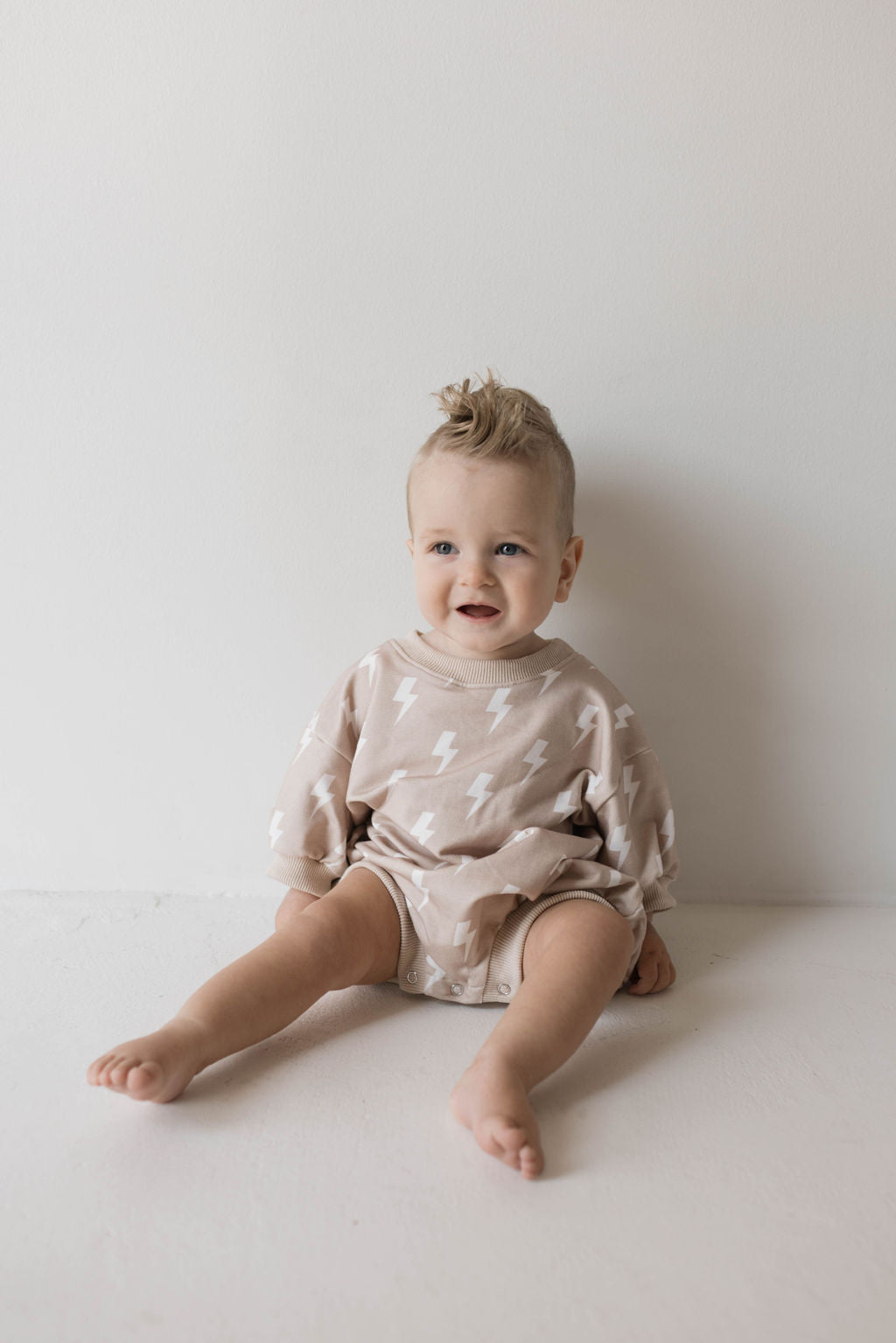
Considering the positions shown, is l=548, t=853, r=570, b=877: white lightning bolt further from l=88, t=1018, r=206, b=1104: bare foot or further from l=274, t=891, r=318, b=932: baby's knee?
l=88, t=1018, r=206, b=1104: bare foot

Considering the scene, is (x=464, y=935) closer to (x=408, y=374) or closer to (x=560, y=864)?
(x=560, y=864)

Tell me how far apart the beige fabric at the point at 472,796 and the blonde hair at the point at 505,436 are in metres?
0.18

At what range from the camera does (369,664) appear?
45.6 inches

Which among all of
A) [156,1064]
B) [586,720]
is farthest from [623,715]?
[156,1064]

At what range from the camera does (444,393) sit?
118 centimetres

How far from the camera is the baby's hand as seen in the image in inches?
41.6

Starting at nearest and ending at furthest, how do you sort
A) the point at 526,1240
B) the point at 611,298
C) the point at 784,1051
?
the point at 526,1240
the point at 784,1051
the point at 611,298

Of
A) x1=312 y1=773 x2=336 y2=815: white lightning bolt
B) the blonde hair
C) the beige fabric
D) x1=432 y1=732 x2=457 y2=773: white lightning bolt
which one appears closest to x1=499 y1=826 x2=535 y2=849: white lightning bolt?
the beige fabric

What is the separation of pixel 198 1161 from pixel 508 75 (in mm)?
1166

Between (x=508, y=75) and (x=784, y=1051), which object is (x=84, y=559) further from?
(x=784, y=1051)

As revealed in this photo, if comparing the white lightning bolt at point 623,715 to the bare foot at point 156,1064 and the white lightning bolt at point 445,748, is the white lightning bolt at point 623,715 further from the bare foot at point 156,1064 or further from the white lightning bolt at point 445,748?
the bare foot at point 156,1064

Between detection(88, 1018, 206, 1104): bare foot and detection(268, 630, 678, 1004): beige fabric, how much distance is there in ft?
0.91

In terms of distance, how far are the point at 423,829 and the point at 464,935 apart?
0.41ft

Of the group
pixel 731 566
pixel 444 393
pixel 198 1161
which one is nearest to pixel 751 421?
pixel 731 566
